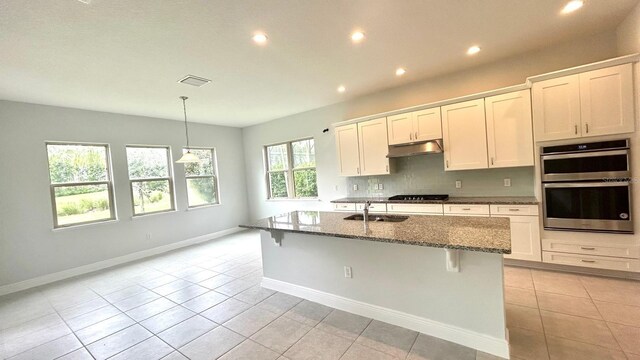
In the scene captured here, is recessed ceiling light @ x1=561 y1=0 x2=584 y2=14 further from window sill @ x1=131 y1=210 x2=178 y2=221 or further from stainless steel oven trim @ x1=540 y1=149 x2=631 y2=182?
window sill @ x1=131 y1=210 x2=178 y2=221

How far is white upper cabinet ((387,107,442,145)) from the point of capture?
12.8ft

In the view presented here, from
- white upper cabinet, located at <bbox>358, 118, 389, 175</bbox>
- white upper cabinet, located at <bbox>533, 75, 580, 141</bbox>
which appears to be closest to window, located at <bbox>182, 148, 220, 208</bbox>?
white upper cabinet, located at <bbox>358, 118, 389, 175</bbox>

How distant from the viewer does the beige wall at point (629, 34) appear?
8.48ft

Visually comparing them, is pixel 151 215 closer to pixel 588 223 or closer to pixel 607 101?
pixel 588 223

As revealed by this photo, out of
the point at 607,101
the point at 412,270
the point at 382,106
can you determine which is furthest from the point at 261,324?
the point at 607,101

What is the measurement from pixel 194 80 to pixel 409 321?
380cm

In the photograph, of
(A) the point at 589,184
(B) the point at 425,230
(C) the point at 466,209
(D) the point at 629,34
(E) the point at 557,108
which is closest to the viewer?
(B) the point at 425,230

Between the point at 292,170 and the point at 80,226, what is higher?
the point at 292,170

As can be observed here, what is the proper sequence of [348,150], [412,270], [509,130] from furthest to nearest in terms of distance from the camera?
[348,150]
[509,130]
[412,270]

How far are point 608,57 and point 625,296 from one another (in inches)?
104

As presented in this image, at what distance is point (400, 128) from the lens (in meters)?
4.21

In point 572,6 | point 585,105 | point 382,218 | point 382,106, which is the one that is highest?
point 572,6

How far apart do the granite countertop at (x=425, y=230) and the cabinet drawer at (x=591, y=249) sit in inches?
57.2

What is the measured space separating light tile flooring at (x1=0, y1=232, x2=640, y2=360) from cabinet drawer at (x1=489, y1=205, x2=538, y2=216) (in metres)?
0.75
